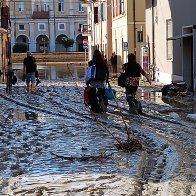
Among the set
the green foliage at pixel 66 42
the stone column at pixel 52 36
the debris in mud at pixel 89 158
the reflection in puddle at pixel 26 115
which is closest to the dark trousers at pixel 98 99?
the reflection in puddle at pixel 26 115

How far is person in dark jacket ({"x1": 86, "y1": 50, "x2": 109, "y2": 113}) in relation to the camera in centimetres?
1661

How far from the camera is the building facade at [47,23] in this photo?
95188mm

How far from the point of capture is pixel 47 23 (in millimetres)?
96250

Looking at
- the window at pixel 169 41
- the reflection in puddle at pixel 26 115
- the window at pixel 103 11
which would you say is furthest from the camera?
the window at pixel 103 11

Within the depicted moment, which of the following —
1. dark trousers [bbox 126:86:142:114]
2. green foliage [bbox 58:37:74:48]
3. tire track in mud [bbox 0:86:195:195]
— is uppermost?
green foliage [bbox 58:37:74:48]

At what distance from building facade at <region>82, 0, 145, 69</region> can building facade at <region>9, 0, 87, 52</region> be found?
32.6 meters

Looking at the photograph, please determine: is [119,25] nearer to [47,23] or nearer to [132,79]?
[132,79]

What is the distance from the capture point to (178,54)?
2630 cm

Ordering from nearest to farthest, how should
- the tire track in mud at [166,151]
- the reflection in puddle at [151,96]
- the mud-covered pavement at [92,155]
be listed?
1. the mud-covered pavement at [92,155]
2. the tire track in mud at [166,151]
3. the reflection in puddle at [151,96]

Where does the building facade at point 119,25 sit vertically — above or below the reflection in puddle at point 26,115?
above

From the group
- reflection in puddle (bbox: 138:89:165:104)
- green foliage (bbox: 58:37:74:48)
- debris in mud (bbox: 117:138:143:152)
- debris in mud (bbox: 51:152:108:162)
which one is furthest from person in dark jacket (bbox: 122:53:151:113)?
green foliage (bbox: 58:37:74:48)

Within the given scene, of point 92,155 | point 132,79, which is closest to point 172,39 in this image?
point 132,79

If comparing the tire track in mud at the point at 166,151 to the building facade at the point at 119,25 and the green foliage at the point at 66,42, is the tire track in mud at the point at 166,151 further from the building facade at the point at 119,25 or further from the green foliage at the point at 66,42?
the green foliage at the point at 66,42

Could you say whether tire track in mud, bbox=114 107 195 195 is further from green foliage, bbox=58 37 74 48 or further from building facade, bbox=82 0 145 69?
green foliage, bbox=58 37 74 48
